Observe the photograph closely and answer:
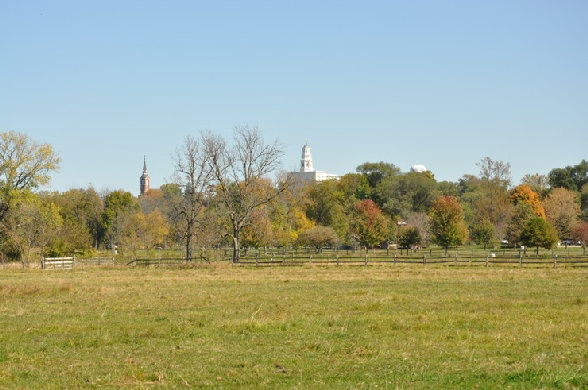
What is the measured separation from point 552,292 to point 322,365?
57.3ft

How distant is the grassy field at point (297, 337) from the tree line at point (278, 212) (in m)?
36.6

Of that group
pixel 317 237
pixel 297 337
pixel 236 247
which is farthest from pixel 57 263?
pixel 297 337

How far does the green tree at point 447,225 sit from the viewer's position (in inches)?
3386

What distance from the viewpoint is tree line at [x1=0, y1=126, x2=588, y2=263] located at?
66.6 m

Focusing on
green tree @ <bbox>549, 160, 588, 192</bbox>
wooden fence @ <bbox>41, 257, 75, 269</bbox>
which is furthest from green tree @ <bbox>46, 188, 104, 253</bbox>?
green tree @ <bbox>549, 160, 588, 192</bbox>

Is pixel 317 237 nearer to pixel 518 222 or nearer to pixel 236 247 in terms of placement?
pixel 518 222

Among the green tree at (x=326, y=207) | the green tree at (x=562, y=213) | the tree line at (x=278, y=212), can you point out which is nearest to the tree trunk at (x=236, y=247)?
the tree line at (x=278, y=212)

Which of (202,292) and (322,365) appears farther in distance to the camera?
(202,292)

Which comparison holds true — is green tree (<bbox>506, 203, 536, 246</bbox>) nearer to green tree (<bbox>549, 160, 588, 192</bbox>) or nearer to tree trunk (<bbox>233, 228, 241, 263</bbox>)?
tree trunk (<bbox>233, 228, 241, 263</bbox>)

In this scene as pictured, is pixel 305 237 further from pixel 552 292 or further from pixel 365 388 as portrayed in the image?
pixel 365 388

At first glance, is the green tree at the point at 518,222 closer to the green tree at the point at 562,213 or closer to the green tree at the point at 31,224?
the green tree at the point at 562,213

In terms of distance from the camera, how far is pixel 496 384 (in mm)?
11742

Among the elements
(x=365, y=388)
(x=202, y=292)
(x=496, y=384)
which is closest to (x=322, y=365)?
(x=365, y=388)

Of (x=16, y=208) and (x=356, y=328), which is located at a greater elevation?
(x=16, y=208)
